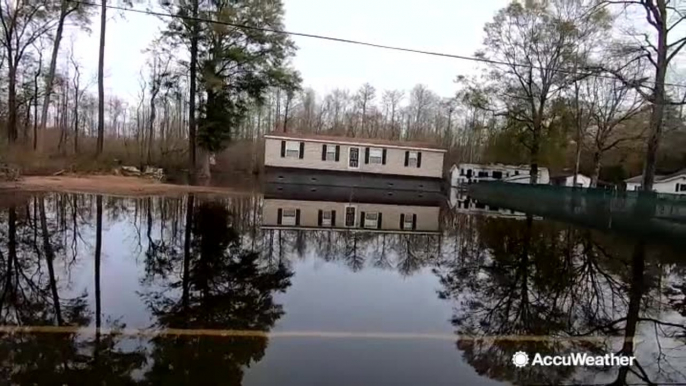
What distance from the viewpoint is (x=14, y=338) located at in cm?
379

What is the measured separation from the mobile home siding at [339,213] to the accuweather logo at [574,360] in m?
8.07

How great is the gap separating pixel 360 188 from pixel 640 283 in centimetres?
2286

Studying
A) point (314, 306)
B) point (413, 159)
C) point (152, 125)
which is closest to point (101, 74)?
point (152, 125)

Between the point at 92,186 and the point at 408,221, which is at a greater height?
the point at 92,186

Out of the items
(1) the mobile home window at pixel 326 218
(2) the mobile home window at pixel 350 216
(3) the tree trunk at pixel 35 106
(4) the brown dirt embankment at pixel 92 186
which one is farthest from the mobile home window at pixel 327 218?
(3) the tree trunk at pixel 35 106

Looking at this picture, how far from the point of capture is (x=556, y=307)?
563 centimetres

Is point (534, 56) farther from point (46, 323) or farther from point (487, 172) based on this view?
Answer: point (46, 323)

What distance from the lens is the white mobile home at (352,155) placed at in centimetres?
3019

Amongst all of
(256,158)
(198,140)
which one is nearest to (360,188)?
(198,140)

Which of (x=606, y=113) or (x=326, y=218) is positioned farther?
(x=606, y=113)

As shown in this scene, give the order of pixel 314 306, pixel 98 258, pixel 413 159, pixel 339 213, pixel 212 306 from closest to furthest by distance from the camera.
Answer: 1. pixel 212 306
2. pixel 314 306
3. pixel 98 258
4. pixel 339 213
5. pixel 413 159

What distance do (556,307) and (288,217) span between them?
8.60 meters

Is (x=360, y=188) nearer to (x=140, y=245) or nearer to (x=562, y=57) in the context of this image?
(x=562, y=57)

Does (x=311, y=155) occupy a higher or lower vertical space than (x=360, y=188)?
higher
